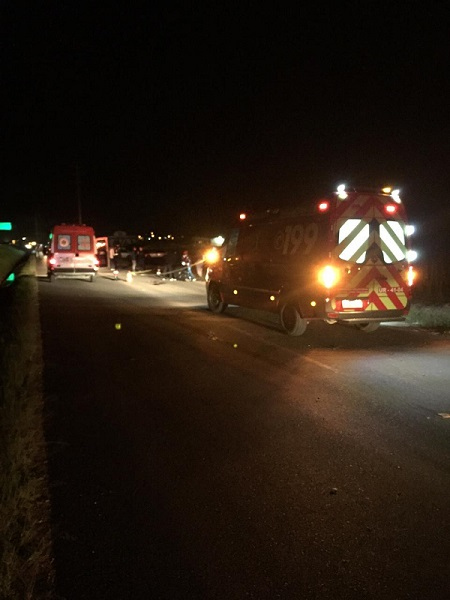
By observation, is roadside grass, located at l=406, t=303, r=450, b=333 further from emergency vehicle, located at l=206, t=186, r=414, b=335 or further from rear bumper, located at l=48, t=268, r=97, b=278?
rear bumper, located at l=48, t=268, r=97, b=278

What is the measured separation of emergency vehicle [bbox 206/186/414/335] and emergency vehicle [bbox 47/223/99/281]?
45.7ft

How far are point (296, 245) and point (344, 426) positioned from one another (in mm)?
5648

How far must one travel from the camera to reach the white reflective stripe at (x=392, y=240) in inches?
416

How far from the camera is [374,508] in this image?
4.10 m

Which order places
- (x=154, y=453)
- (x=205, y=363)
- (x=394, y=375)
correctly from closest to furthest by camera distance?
(x=154, y=453) → (x=394, y=375) → (x=205, y=363)

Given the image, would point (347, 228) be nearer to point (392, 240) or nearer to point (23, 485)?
point (392, 240)

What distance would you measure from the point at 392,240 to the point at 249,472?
23.1 feet

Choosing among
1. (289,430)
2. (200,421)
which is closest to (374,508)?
(289,430)

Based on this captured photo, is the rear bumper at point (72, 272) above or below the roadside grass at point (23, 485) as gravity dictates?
above

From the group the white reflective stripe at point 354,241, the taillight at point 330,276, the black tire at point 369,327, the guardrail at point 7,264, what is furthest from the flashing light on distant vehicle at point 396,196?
the guardrail at point 7,264

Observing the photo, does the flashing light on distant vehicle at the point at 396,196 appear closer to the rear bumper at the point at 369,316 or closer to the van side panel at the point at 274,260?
the van side panel at the point at 274,260

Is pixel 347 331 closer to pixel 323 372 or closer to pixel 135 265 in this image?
pixel 323 372

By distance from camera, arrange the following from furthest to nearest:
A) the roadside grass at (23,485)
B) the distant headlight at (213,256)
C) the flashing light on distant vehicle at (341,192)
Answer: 1. the distant headlight at (213,256)
2. the flashing light on distant vehicle at (341,192)
3. the roadside grass at (23,485)

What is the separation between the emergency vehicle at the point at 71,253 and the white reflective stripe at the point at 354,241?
16.0 m
